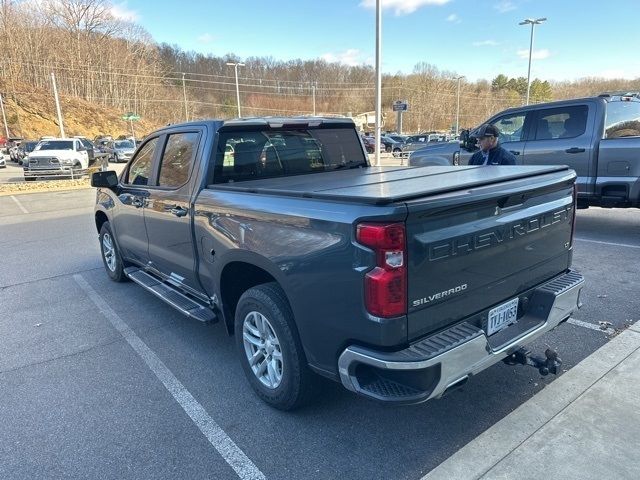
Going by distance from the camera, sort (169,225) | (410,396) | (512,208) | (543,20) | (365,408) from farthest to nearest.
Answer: (543,20) < (169,225) < (365,408) < (512,208) < (410,396)

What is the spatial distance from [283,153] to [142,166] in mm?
1725

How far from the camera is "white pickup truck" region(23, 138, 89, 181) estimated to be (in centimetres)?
2112

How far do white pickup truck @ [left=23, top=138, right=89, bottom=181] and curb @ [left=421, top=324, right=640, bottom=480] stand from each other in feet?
75.1

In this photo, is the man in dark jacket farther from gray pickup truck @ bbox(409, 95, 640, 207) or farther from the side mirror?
the side mirror

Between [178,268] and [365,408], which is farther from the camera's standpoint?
[178,268]

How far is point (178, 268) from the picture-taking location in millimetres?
4082

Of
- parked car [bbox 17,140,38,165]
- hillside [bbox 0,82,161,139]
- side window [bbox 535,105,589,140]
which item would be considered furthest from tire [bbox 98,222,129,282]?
hillside [bbox 0,82,161,139]

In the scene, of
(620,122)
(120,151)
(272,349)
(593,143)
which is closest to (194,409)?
(272,349)

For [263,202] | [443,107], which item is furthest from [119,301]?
[443,107]

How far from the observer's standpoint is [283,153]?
4.02 meters

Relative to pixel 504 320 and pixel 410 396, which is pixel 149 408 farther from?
pixel 504 320

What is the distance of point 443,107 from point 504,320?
371 feet

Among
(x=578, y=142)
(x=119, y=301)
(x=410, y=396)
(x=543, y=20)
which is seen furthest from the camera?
(x=543, y=20)

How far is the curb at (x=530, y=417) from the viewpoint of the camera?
2.40 m
